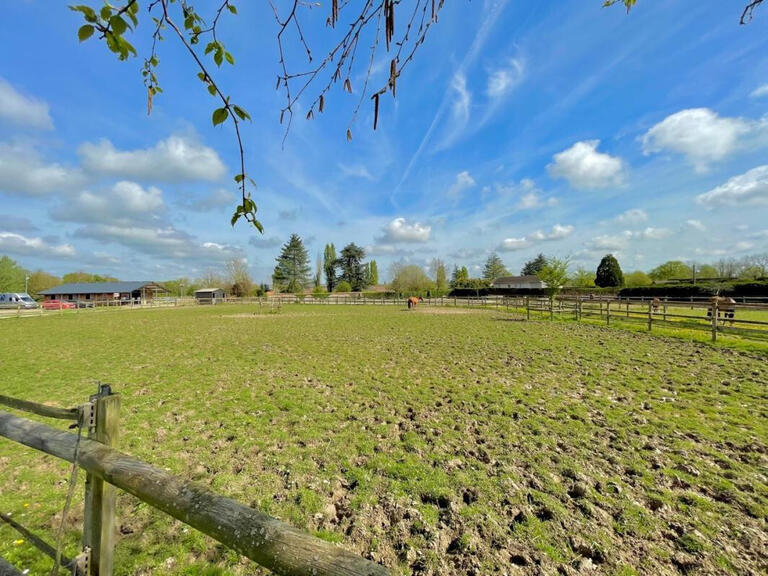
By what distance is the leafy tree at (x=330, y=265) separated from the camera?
8206 centimetres

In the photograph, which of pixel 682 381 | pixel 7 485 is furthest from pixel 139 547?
pixel 682 381

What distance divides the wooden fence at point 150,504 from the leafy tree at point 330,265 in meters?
79.4

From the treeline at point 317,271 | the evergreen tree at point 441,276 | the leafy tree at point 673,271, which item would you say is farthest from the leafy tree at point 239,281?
the leafy tree at point 673,271

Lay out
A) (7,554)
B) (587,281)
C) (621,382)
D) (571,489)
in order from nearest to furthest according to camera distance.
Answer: (7,554), (571,489), (621,382), (587,281)

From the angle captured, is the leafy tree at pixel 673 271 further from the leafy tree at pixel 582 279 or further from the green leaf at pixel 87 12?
the green leaf at pixel 87 12

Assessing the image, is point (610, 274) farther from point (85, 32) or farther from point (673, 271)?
point (85, 32)

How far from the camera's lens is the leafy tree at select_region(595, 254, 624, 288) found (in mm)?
54125

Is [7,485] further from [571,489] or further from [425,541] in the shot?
[571,489]

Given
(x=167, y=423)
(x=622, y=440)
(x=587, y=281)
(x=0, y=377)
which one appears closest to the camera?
(x=622, y=440)

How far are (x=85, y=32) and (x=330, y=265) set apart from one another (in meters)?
83.4

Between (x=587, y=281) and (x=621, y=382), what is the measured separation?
4935cm

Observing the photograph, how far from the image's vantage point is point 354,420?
206 inches

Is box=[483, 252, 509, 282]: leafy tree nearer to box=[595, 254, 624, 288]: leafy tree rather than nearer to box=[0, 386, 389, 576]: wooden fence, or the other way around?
box=[595, 254, 624, 288]: leafy tree

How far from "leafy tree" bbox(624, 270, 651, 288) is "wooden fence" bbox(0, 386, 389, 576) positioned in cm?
7056
